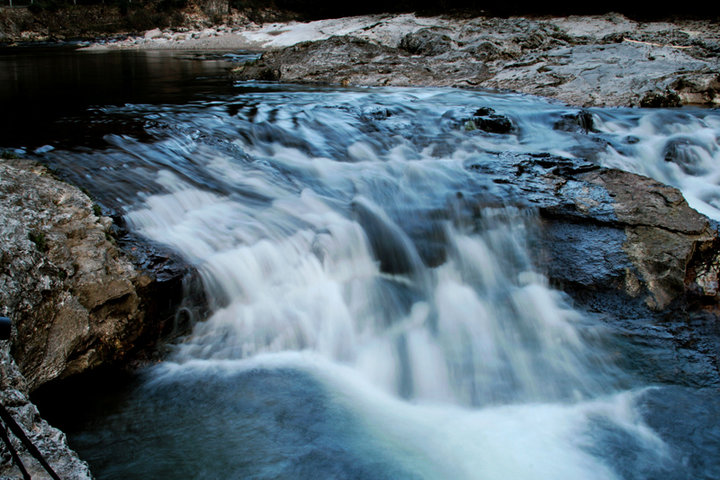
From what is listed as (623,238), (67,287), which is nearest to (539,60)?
(623,238)

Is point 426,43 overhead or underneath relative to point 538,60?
overhead

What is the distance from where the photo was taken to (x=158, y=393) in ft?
8.77

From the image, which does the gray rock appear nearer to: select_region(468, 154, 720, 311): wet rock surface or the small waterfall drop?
the small waterfall drop

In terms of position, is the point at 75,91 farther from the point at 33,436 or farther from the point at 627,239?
the point at 627,239

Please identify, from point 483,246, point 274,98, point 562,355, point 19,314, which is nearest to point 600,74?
point 274,98

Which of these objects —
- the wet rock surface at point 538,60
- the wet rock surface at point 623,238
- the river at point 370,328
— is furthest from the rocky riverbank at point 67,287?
the wet rock surface at point 538,60

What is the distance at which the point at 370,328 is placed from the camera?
11.2 feet

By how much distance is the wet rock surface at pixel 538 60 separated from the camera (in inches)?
329

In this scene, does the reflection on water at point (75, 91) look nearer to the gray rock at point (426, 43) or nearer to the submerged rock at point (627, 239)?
the submerged rock at point (627, 239)

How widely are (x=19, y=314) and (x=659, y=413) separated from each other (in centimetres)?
340

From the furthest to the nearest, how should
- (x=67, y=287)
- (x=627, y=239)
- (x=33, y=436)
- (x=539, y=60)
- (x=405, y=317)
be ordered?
(x=539, y=60) → (x=627, y=239) → (x=405, y=317) → (x=67, y=287) → (x=33, y=436)

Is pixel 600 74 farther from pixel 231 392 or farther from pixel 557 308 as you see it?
pixel 231 392

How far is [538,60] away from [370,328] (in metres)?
9.14

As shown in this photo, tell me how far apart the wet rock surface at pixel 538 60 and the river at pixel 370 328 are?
256 centimetres
